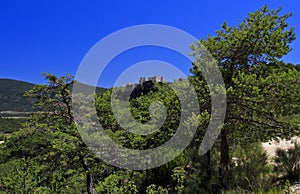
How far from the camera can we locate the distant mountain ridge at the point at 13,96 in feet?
359

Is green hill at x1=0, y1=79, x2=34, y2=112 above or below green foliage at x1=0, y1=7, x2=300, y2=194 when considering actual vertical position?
above

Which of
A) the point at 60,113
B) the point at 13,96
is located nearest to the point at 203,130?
the point at 60,113

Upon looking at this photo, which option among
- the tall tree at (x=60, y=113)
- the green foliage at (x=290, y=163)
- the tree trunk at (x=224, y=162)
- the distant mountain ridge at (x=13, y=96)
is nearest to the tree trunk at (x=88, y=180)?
the tall tree at (x=60, y=113)

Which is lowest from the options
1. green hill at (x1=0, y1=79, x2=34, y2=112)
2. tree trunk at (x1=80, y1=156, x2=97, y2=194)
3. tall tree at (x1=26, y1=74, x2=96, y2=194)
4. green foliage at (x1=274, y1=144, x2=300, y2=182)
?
tree trunk at (x1=80, y1=156, x2=97, y2=194)

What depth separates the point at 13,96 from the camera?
120 metres

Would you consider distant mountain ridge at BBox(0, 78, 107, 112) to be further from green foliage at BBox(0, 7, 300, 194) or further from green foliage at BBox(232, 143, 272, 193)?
green foliage at BBox(232, 143, 272, 193)

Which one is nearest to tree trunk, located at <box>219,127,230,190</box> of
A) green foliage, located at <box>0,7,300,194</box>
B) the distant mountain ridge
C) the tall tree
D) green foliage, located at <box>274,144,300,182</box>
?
green foliage, located at <box>0,7,300,194</box>

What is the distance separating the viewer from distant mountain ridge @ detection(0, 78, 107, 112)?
10950 cm

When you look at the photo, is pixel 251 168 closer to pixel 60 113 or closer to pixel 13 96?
pixel 60 113

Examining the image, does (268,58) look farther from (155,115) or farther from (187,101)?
(155,115)

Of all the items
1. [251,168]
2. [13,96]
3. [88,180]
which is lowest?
[88,180]

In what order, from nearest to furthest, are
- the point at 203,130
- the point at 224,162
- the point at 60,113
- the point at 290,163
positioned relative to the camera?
the point at 203,130, the point at 290,163, the point at 224,162, the point at 60,113

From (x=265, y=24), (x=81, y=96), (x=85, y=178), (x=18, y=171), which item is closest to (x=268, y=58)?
(x=265, y=24)

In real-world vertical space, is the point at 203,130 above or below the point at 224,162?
above
